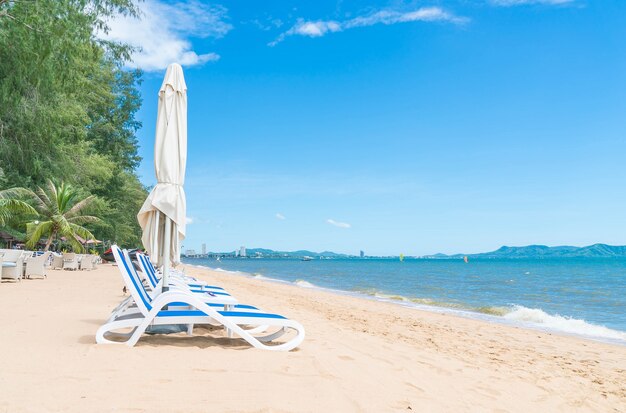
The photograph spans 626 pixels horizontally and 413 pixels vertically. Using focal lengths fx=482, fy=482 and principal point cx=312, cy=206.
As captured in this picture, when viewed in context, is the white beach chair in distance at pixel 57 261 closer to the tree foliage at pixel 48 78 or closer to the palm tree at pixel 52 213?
the palm tree at pixel 52 213

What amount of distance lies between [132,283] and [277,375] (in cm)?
193

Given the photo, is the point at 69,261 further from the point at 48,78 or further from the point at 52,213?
the point at 48,78

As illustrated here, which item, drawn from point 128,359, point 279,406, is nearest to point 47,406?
point 128,359

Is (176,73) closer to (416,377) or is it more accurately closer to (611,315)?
(416,377)

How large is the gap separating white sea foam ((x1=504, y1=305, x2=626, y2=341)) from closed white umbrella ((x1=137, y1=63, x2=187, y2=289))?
32.0 feet

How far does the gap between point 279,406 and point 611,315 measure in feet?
57.8

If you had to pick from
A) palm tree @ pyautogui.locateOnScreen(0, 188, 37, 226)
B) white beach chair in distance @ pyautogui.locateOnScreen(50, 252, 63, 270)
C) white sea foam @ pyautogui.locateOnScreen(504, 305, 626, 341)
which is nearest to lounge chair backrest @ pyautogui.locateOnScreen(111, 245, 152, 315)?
white sea foam @ pyautogui.locateOnScreen(504, 305, 626, 341)

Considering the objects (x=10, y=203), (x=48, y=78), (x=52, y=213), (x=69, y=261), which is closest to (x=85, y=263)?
(x=69, y=261)

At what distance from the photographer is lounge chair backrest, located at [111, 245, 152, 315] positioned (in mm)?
4777

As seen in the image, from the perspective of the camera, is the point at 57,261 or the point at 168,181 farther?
the point at 57,261

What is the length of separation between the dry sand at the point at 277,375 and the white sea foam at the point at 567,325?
14.8 feet

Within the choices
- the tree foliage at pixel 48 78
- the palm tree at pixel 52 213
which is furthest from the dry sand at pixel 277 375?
the palm tree at pixel 52 213

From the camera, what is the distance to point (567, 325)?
12.8m

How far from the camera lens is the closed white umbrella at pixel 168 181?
5.48 m
